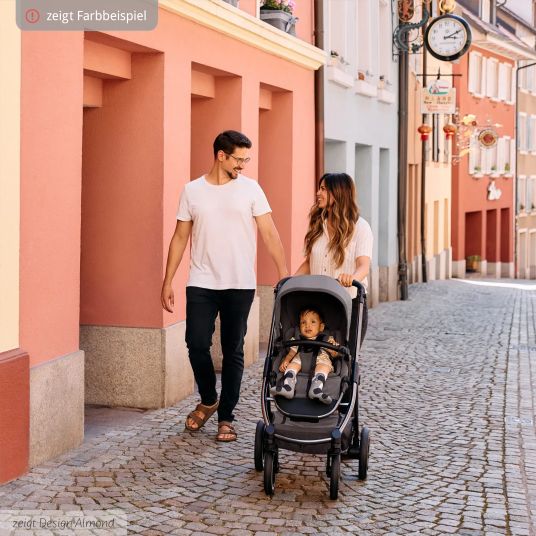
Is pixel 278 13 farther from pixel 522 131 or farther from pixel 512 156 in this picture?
pixel 522 131

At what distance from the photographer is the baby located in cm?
667

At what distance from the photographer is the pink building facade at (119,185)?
7.28 metres

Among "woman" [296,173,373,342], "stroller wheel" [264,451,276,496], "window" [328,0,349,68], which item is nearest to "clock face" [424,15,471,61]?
"window" [328,0,349,68]

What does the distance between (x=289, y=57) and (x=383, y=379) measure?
14.6ft

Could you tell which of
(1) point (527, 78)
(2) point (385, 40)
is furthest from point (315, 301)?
(1) point (527, 78)

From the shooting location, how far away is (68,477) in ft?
23.2

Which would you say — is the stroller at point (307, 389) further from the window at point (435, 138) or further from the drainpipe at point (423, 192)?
the window at point (435, 138)

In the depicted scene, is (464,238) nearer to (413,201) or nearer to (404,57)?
(413,201)

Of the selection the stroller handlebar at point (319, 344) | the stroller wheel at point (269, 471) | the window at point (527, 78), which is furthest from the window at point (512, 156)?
the stroller wheel at point (269, 471)

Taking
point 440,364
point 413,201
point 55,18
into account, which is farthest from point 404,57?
point 55,18

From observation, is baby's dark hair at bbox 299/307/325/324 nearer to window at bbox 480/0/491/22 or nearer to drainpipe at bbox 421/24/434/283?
drainpipe at bbox 421/24/434/283

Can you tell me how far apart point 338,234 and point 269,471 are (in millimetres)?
1578

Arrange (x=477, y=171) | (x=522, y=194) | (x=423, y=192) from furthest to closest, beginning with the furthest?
(x=522, y=194), (x=477, y=171), (x=423, y=192)

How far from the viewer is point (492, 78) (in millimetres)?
44125
